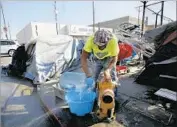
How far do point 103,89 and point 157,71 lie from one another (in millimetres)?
2240

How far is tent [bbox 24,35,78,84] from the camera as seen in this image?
19.4ft

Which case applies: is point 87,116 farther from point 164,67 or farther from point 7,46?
point 7,46

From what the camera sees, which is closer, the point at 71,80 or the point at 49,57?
the point at 71,80

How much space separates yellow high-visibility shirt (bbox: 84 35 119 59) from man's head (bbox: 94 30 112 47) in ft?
0.23

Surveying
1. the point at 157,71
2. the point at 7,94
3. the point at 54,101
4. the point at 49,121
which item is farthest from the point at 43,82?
the point at 157,71

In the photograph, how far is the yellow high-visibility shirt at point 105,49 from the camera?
2898mm

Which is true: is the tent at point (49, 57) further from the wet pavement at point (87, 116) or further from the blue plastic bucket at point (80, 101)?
the blue plastic bucket at point (80, 101)

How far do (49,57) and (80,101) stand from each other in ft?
11.6

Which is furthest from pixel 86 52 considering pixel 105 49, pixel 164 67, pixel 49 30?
pixel 49 30

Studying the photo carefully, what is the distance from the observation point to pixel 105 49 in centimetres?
295

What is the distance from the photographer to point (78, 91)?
296 cm

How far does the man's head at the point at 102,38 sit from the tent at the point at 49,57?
3.38 meters

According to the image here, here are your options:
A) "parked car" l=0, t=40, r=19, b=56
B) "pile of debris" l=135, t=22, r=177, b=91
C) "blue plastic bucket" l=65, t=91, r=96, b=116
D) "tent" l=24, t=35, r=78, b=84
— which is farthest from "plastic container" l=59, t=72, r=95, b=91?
"parked car" l=0, t=40, r=19, b=56

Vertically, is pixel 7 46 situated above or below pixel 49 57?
below
